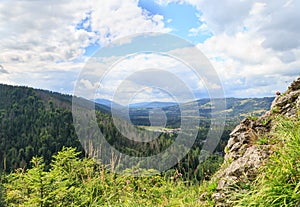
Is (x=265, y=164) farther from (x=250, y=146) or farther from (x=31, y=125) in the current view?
(x=31, y=125)

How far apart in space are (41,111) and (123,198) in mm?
64604

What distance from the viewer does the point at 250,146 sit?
4.68m

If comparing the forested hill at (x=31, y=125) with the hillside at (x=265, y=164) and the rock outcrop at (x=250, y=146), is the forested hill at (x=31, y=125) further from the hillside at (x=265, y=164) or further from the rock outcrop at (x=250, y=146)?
the hillside at (x=265, y=164)

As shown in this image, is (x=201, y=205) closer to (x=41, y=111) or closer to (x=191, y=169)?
(x=191, y=169)

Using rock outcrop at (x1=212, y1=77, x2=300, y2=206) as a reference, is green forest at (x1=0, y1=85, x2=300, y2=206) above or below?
below

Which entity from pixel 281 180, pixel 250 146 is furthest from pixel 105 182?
pixel 281 180

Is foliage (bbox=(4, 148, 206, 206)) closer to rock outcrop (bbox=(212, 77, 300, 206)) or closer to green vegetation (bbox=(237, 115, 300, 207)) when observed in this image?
rock outcrop (bbox=(212, 77, 300, 206))

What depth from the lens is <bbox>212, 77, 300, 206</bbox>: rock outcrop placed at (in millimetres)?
3740

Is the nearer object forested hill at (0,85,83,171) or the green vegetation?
the green vegetation

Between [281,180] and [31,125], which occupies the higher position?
[281,180]

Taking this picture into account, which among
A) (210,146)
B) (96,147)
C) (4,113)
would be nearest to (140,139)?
(210,146)

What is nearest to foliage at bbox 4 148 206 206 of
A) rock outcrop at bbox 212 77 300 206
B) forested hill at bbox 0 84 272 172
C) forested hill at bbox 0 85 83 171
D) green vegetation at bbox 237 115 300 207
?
rock outcrop at bbox 212 77 300 206

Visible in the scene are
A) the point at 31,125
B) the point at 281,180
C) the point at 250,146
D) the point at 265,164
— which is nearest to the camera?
the point at 281,180

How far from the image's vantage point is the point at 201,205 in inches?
158
